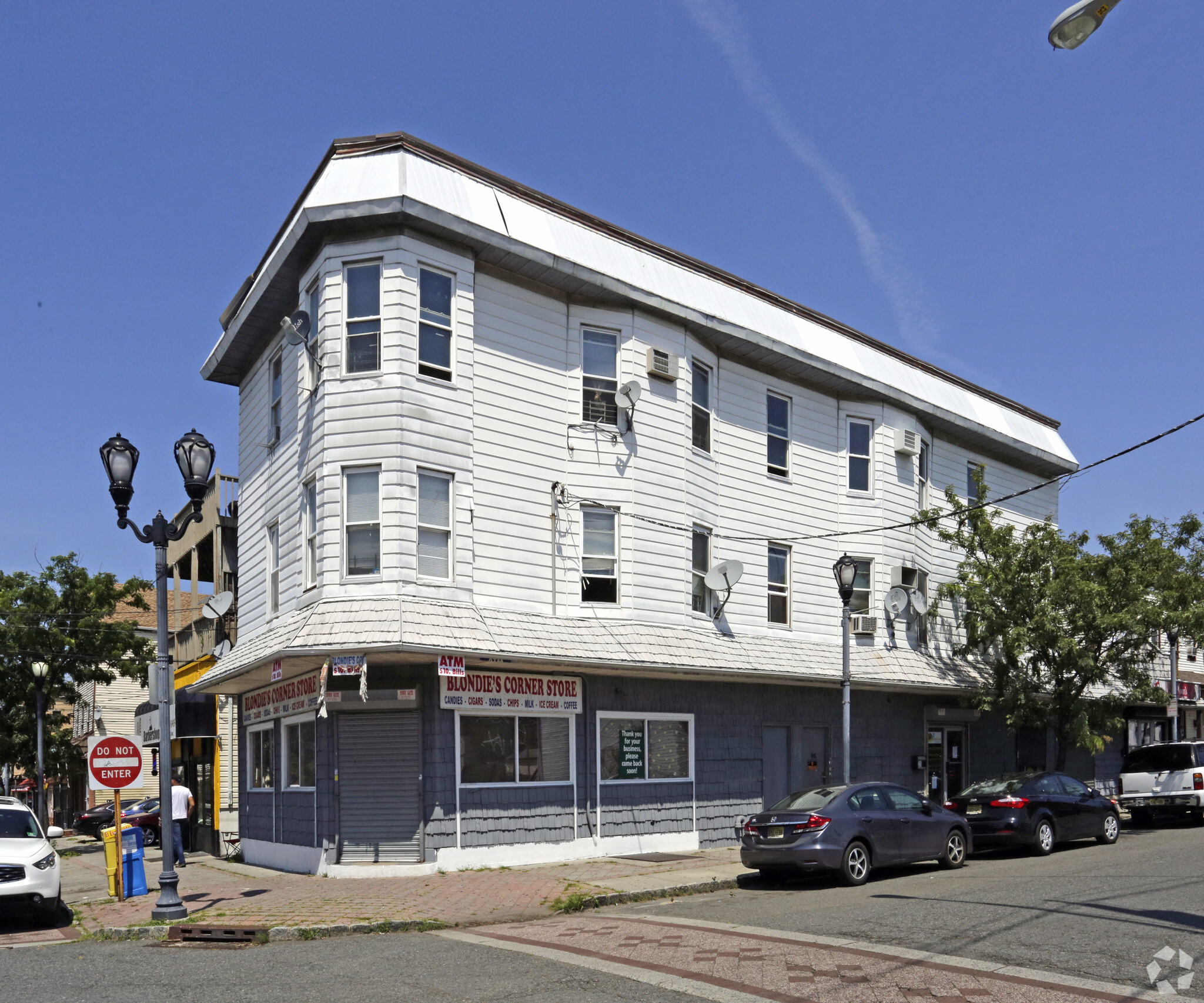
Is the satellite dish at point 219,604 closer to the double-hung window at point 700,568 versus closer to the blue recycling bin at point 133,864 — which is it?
the blue recycling bin at point 133,864

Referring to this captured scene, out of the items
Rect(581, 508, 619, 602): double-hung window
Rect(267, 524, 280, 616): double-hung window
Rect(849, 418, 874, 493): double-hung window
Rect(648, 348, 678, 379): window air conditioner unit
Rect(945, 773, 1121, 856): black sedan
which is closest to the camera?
Rect(945, 773, 1121, 856): black sedan

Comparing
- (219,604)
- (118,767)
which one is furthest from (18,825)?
(219,604)

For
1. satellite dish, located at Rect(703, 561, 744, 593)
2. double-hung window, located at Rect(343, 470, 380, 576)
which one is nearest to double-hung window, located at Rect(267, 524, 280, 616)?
double-hung window, located at Rect(343, 470, 380, 576)

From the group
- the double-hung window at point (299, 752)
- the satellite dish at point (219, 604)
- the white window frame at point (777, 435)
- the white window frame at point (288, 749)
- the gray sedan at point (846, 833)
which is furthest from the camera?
the white window frame at point (777, 435)

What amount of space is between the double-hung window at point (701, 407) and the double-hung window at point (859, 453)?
4572 millimetres

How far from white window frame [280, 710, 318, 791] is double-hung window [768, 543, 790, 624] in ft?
30.8

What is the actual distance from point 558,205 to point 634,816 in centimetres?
1045

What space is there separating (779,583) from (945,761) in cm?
658

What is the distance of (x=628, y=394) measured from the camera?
20.2m

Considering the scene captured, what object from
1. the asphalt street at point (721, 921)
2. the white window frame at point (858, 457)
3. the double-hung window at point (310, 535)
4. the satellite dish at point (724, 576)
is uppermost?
the white window frame at point (858, 457)

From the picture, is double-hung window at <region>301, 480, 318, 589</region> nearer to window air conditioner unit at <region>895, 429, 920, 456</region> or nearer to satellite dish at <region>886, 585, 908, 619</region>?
satellite dish at <region>886, 585, 908, 619</region>

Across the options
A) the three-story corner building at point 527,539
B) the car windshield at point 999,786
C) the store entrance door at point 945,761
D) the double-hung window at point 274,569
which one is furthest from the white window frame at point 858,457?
the double-hung window at point 274,569

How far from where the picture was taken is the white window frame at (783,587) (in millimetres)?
23266

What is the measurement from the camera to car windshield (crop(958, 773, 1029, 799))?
63.9ft
